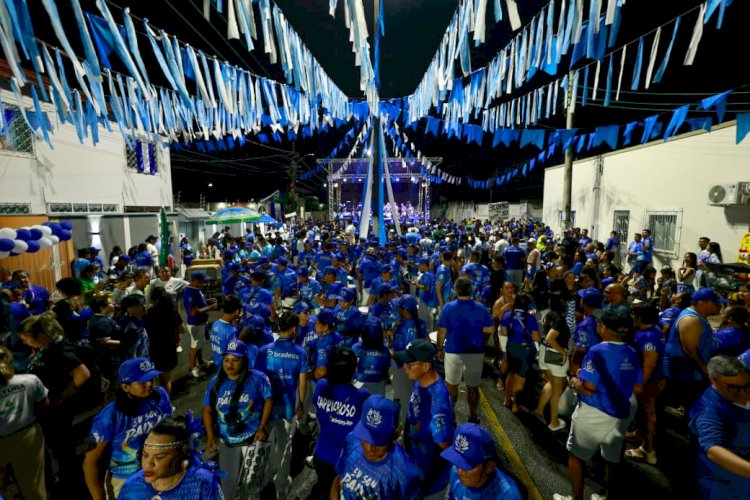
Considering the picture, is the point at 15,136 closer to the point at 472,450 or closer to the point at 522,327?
the point at 522,327

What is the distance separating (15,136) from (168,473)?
14.0 metres

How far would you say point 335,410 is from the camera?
313 centimetres

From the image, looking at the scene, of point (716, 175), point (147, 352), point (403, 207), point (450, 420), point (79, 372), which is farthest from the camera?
point (403, 207)

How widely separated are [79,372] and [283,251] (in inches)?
351

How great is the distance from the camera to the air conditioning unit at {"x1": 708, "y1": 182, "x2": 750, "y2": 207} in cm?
1060

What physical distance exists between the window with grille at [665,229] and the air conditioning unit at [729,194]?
5.22ft

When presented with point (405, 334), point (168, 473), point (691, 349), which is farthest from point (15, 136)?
point (691, 349)

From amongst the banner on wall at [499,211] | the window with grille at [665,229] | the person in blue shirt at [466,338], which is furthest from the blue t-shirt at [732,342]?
the banner on wall at [499,211]

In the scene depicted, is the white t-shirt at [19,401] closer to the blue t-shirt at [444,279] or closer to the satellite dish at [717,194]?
the blue t-shirt at [444,279]

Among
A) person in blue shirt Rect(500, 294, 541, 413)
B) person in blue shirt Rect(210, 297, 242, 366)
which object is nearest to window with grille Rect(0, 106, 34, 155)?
person in blue shirt Rect(210, 297, 242, 366)

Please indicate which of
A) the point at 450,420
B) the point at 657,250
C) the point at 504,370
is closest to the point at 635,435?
the point at 504,370

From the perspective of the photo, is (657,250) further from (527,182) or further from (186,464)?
(527,182)

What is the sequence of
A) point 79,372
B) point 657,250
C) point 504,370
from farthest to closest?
point 657,250 < point 504,370 < point 79,372

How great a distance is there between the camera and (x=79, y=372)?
12.0 feet
